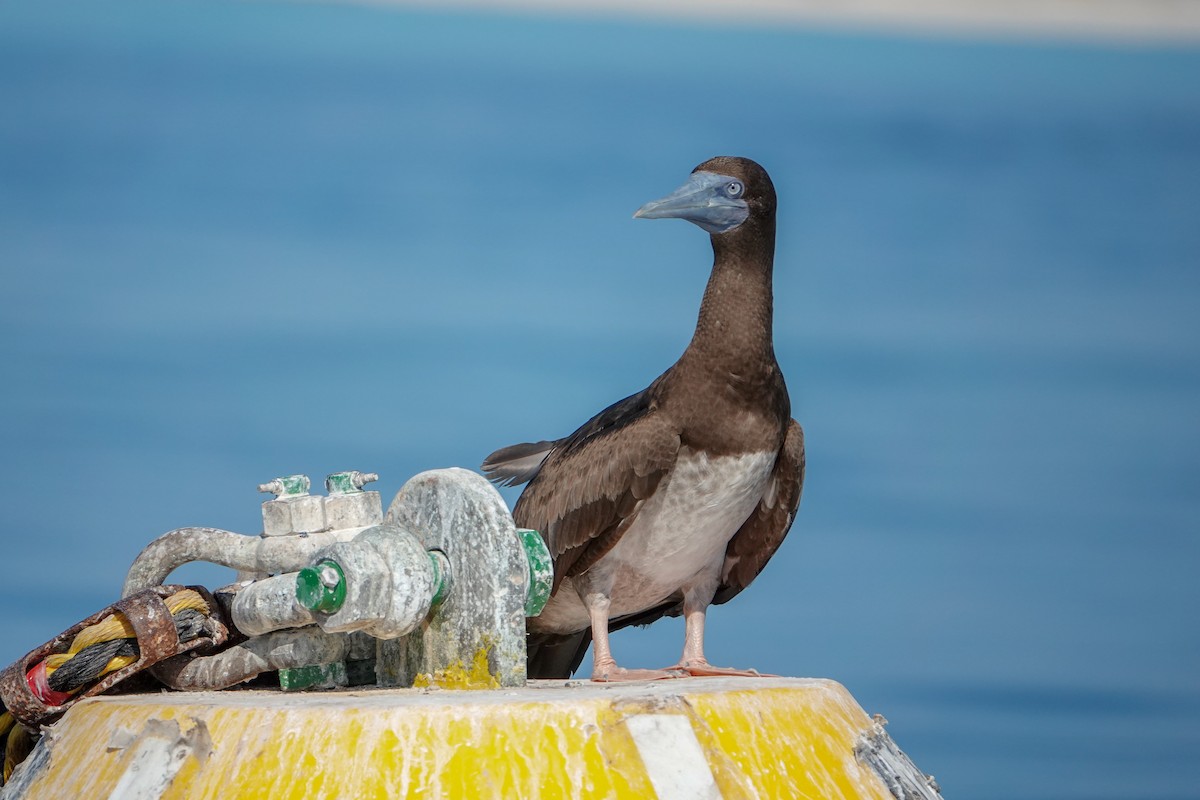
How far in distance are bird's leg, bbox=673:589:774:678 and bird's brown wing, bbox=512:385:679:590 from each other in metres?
0.45

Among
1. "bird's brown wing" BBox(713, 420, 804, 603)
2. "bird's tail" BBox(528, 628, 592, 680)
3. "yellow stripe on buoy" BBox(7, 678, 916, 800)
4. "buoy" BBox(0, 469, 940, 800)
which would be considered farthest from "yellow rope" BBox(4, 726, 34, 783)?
"bird's brown wing" BBox(713, 420, 804, 603)

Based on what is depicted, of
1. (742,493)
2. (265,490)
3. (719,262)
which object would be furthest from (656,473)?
(265,490)

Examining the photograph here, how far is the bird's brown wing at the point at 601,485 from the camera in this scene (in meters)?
5.15

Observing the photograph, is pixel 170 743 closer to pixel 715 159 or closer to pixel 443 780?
pixel 443 780

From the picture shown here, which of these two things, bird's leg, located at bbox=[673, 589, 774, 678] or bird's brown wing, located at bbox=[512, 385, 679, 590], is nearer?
bird's leg, located at bbox=[673, 589, 774, 678]

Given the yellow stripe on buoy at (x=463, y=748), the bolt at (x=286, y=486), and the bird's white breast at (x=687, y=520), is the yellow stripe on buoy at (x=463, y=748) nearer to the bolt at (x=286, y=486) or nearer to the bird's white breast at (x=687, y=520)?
the bolt at (x=286, y=486)

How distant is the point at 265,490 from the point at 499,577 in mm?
817

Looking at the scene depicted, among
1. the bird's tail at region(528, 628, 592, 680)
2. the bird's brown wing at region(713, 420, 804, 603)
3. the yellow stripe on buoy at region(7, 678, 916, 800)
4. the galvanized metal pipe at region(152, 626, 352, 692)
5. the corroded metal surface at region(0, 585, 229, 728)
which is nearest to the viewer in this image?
the yellow stripe on buoy at region(7, 678, 916, 800)

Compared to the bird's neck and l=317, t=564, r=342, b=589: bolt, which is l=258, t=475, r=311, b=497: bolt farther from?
the bird's neck

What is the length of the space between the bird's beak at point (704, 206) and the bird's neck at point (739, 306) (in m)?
0.07

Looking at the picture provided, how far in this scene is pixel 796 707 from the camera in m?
3.21

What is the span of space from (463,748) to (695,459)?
2.50 meters

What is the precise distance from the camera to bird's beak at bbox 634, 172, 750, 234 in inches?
204

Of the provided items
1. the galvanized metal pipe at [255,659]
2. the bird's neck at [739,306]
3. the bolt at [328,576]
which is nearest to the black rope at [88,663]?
the galvanized metal pipe at [255,659]
